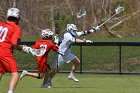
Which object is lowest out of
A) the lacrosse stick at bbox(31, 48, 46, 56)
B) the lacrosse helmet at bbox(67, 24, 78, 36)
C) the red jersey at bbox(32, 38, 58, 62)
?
the lacrosse stick at bbox(31, 48, 46, 56)

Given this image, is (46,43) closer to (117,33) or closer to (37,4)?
(37,4)

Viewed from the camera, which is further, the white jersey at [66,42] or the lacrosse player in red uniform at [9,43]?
the white jersey at [66,42]

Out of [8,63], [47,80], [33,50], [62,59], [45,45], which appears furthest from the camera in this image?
[62,59]

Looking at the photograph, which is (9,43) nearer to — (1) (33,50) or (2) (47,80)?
(1) (33,50)

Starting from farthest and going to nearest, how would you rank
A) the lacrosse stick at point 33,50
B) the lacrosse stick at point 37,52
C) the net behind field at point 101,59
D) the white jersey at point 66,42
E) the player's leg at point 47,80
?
the net behind field at point 101,59 < the white jersey at point 66,42 < the player's leg at point 47,80 < the lacrosse stick at point 37,52 < the lacrosse stick at point 33,50

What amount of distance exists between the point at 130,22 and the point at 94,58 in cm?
1325

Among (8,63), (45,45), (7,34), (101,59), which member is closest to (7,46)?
(7,34)

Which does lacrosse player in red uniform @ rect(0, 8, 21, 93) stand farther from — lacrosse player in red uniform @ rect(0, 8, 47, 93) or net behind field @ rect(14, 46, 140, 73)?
net behind field @ rect(14, 46, 140, 73)

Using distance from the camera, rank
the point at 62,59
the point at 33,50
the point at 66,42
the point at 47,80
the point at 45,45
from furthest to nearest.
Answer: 1. the point at 66,42
2. the point at 62,59
3. the point at 47,80
4. the point at 45,45
5. the point at 33,50

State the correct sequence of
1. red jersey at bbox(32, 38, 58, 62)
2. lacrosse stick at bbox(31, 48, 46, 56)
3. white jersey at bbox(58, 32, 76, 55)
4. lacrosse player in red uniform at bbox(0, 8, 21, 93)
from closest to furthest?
lacrosse player in red uniform at bbox(0, 8, 21, 93) → lacrosse stick at bbox(31, 48, 46, 56) → red jersey at bbox(32, 38, 58, 62) → white jersey at bbox(58, 32, 76, 55)

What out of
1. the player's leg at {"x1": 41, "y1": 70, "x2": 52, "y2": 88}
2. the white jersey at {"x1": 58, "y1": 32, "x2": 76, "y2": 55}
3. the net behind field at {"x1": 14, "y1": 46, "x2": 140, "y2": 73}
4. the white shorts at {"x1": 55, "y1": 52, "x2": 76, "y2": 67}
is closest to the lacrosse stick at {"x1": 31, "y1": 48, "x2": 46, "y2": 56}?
the player's leg at {"x1": 41, "y1": 70, "x2": 52, "y2": 88}

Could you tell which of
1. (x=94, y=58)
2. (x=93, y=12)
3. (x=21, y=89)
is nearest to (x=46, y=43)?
(x=21, y=89)

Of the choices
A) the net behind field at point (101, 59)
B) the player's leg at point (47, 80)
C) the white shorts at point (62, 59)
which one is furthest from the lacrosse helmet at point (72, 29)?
the net behind field at point (101, 59)

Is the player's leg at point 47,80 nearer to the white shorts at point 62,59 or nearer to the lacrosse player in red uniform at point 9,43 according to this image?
the white shorts at point 62,59
